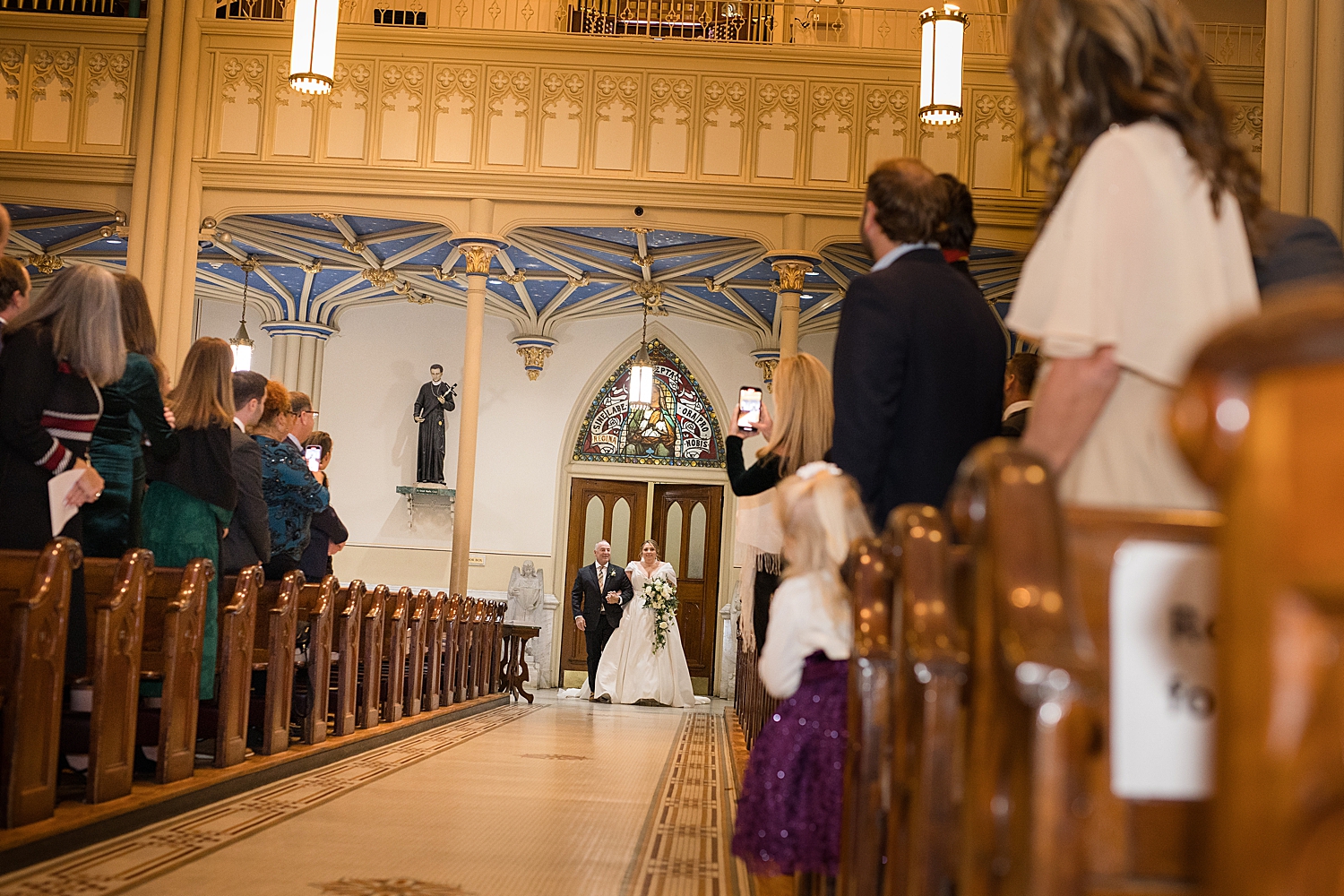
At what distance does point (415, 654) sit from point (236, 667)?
139 inches

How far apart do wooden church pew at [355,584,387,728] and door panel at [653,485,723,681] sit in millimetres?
9150

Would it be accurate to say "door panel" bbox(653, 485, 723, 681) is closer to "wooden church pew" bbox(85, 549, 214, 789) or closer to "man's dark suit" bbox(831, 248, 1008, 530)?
"wooden church pew" bbox(85, 549, 214, 789)

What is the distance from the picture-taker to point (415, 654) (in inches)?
327

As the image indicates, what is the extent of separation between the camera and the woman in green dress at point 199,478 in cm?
465

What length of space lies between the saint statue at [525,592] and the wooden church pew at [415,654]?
7289mm

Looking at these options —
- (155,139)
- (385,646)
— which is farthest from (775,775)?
(155,139)

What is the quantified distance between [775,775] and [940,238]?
122 centimetres

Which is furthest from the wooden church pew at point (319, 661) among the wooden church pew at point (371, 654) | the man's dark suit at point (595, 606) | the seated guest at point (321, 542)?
the man's dark suit at point (595, 606)

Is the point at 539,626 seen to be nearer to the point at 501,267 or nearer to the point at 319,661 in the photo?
the point at 501,267

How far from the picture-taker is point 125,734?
157 inches

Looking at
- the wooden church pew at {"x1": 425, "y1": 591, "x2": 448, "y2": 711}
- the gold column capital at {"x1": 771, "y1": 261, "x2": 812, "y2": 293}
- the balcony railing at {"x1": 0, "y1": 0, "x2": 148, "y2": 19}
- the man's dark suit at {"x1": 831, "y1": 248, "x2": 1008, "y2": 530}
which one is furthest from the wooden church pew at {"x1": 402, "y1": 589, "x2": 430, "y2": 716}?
the balcony railing at {"x1": 0, "y1": 0, "x2": 148, "y2": 19}

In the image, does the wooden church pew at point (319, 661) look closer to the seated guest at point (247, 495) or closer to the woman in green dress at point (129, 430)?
the seated guest at point (247, 495)

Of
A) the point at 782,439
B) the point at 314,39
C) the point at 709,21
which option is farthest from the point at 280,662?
the point at 709,21

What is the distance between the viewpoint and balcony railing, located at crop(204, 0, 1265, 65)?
10844 mm
